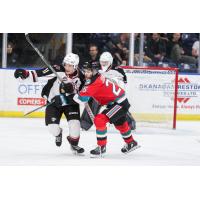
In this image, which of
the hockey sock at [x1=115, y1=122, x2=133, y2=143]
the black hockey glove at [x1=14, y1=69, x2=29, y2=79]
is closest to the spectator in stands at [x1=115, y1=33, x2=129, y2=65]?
the hockey sock at [x1=115, y1=122, x2=133, y2=143]

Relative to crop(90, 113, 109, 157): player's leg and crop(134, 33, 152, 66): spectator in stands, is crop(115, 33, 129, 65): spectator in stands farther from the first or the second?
crop(90, 113, 109, 157): player's leg

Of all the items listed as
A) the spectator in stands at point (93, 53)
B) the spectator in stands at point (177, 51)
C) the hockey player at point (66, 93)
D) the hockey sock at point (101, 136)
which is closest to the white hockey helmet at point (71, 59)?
the hockey player at point (66, 93)

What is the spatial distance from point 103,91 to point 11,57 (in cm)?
516

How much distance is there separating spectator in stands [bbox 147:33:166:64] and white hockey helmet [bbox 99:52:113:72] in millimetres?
4123

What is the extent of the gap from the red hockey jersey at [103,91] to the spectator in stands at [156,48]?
517 cm

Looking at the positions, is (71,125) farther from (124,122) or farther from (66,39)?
(66,39)

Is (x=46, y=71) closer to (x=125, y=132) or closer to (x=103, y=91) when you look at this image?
(x=103, y=91)

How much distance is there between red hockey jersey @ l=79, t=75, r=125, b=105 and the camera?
21.7 ft

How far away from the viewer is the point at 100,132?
6746 millimetres

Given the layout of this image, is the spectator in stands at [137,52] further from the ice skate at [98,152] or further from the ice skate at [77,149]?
the ice skate at [98,152]

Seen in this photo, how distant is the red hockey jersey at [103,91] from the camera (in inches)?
261

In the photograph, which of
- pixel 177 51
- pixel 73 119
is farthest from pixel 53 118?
pixel 177 51

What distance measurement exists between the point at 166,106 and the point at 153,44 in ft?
6.56

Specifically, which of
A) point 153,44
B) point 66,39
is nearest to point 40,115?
point 66,39
